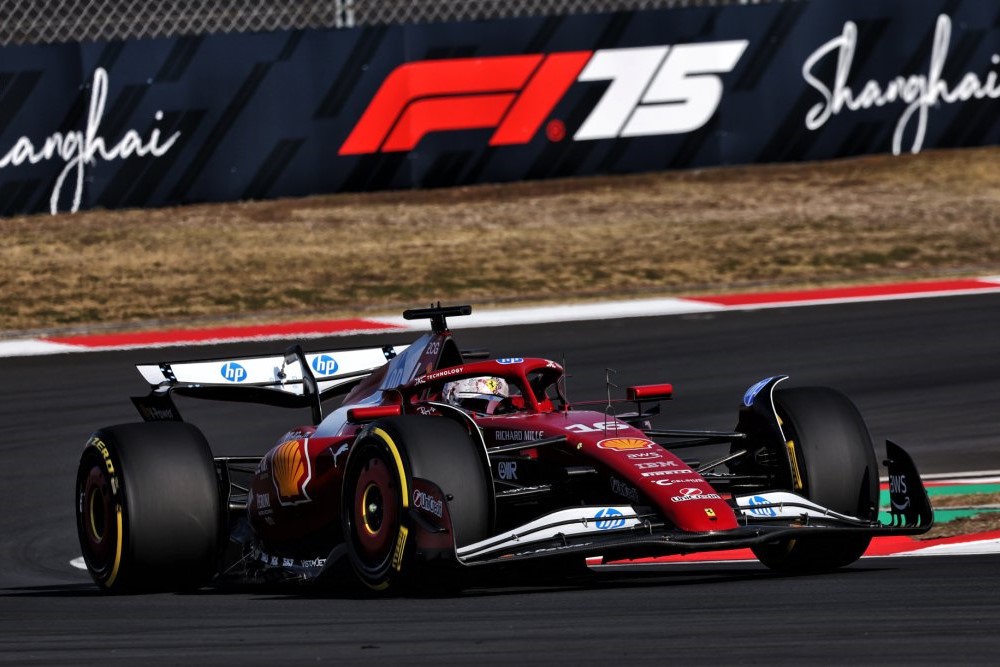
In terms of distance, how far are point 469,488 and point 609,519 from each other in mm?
536

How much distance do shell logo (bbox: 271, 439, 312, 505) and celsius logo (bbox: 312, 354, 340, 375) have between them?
114 cm

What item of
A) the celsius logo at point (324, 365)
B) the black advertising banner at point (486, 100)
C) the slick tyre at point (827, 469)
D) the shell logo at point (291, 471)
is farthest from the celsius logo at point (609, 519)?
the black advertising banner at point (486, 100)

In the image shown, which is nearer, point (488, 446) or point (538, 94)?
point (488, 446)

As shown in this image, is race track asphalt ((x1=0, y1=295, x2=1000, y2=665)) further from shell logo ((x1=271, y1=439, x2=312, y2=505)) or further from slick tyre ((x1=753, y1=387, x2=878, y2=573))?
shell logo ((x1=271, y1=439, x2=312, y2=505))

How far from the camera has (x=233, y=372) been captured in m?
9.52

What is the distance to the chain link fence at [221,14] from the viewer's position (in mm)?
18906

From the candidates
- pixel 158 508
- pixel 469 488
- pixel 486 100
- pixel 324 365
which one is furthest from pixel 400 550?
pixel 486 100

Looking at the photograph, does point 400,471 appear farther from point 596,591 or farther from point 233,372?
point 233,372

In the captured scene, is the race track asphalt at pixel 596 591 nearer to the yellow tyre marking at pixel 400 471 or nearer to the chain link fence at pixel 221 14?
the yellow tyre marking at pixel 400 471

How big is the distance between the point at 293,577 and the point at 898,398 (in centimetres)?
598

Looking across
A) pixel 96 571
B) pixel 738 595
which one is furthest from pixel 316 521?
pixel 738 595

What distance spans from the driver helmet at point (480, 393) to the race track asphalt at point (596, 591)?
0.88 meters

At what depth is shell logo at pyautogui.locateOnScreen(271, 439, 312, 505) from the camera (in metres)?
8.40

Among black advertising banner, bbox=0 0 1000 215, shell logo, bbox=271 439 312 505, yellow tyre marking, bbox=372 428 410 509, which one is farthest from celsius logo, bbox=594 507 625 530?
black advertising banner, bbox=0 0 1000 215
